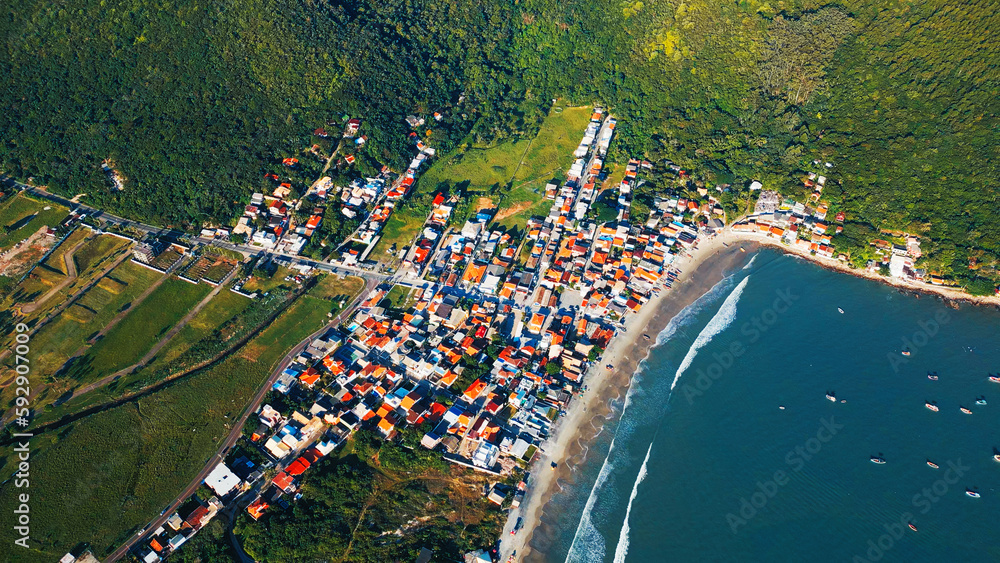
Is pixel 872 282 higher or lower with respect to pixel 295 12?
lower

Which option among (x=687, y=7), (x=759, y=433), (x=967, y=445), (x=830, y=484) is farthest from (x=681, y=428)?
(x=687, y=7)

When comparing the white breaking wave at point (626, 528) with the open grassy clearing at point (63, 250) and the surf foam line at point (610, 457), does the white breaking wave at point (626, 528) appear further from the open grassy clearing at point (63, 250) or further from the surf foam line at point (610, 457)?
the open grassy clearing at point (63, 250)

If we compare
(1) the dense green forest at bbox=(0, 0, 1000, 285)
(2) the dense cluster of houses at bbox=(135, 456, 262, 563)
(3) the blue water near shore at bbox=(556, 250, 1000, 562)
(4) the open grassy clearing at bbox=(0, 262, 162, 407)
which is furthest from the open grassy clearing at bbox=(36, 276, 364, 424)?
(3) the blue water near shore at bbox=(556, 250, 1000, 562)

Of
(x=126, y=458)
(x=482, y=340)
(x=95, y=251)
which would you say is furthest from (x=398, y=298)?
(x=95, y=251)

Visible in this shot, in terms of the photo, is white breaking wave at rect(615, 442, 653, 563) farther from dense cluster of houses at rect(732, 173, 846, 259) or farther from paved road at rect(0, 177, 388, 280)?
paved road at rect(0, 177, 388, 280)

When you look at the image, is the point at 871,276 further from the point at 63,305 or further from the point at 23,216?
the point at 23,216

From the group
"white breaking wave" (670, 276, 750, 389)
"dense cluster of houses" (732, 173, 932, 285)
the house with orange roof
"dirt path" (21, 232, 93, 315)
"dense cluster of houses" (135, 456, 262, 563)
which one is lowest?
"dense cluster of houses" (135, 456, 262, 563)

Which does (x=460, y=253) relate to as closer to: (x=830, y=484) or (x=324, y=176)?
(x=324, y=176)
